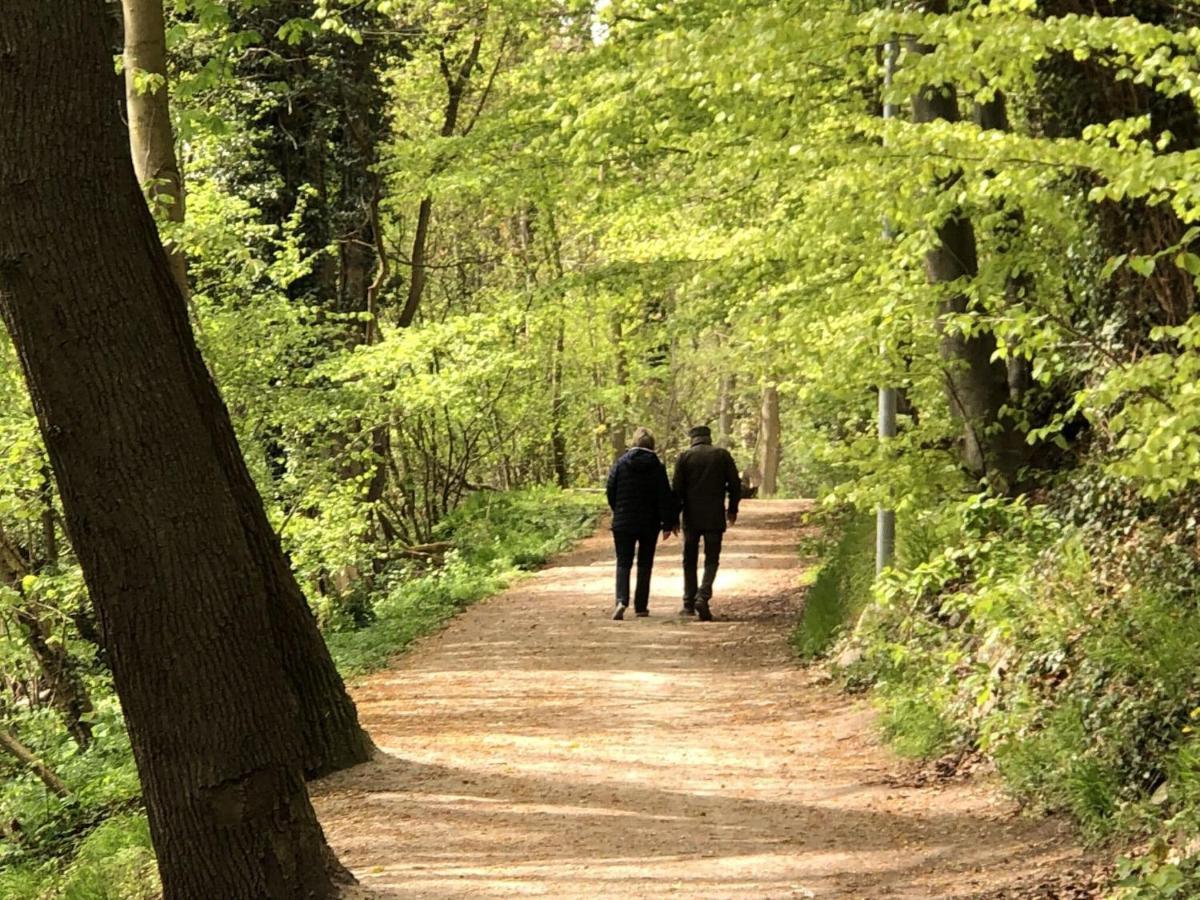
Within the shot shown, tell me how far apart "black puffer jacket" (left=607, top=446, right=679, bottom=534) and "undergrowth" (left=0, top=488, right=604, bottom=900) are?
2466 mm

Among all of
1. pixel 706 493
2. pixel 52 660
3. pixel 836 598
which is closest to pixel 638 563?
pixel 706 493

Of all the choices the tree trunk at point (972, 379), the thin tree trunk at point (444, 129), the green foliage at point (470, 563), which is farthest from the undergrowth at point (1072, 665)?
the thin tree trunk at point (444, 129)

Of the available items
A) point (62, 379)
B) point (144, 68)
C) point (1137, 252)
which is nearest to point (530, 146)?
point (144, 68)

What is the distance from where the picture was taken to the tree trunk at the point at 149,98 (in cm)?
865

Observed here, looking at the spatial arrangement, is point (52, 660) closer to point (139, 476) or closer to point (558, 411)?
point (139, 476)

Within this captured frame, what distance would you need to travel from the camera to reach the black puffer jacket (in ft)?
43.5

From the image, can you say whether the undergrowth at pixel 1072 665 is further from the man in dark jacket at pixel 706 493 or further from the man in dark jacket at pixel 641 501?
the man in dark jacket at pixel 641 501

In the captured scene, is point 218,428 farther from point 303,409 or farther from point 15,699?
point 15,699

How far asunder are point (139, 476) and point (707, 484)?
881 centimetres

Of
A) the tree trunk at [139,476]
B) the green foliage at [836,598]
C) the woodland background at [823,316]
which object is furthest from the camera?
the green foliage at [836,598]

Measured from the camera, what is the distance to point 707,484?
43.2ft

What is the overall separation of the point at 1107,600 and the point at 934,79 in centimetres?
304

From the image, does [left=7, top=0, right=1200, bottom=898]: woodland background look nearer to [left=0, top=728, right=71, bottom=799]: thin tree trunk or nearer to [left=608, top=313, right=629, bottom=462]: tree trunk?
[left=0, top=728, right=71, bottom=799]: thin tree trunk

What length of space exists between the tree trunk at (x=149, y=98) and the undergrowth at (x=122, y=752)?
376cm
